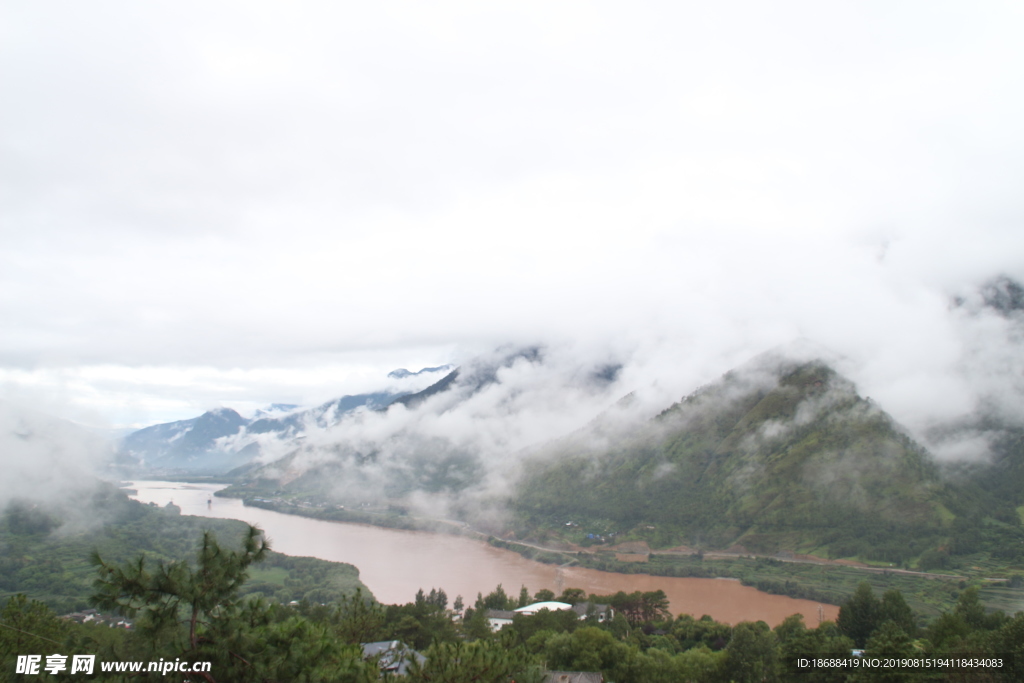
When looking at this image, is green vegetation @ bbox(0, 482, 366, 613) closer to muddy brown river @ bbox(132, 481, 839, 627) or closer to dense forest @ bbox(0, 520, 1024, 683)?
muddy brown river @ bbox(132, 481, 839, 627)

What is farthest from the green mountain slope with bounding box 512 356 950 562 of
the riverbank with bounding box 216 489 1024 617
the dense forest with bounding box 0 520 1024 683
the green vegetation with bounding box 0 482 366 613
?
the green vegetation with bounding box 0 482 366 613

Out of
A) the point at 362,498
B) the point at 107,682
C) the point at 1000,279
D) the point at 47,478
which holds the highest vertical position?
the point at 1000,279

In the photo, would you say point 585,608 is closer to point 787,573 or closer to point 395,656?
point 395,656

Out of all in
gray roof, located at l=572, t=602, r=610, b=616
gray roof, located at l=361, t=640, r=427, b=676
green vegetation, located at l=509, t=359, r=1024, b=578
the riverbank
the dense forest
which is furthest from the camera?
green vegetation, located at l=509, t=359, r=1024, b=578

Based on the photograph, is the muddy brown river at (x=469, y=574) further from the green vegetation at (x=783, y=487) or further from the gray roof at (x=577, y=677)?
the gray roof at (x=577, y=677)

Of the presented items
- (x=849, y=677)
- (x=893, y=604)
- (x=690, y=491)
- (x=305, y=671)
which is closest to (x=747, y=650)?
(x=849, y=677)

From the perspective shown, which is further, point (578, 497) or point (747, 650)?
point (578, 497)

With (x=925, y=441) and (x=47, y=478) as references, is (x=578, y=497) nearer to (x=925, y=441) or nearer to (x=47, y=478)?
(x=925, y=441)
